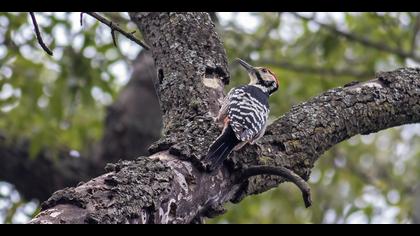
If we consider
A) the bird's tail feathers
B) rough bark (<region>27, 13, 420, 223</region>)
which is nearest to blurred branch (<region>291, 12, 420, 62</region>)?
rough bark (<region>27, 13, 420, 223</region>)

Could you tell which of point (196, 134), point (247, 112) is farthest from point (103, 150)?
point (196, 134)

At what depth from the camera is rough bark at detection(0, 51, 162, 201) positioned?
7.54 metres

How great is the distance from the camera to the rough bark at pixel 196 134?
111 inches

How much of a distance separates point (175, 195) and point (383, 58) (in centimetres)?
635

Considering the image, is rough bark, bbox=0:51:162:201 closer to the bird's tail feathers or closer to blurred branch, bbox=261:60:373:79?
blurred branch, bbox=261:60:373:79

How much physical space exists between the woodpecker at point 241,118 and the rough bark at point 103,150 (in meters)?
1.33

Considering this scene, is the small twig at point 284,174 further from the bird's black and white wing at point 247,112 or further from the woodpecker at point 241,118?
the bird's black and white wing at point 247,112

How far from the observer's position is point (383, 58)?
8.90 meters

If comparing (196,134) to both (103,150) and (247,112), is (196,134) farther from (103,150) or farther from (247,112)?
(103,150)

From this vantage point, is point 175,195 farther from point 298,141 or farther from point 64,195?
point 298,141

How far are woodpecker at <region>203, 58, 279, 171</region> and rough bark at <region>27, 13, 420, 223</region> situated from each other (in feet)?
0.18

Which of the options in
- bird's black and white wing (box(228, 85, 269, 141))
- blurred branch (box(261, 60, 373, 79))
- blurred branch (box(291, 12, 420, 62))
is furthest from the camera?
blurred branch (box(261, 60, 373, 79))
